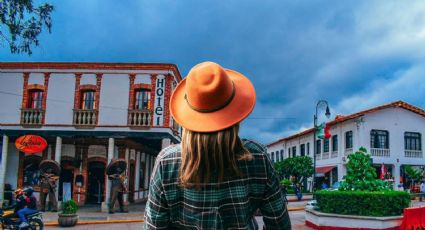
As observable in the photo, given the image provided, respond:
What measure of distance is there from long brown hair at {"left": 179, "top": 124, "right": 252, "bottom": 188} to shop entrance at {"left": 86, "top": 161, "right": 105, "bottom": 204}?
885 inches

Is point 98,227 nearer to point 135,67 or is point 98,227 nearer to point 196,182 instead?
point 135,67

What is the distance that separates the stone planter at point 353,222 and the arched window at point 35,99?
53.9ft

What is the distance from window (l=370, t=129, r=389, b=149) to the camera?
33750 mm

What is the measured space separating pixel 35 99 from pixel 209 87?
22.8m

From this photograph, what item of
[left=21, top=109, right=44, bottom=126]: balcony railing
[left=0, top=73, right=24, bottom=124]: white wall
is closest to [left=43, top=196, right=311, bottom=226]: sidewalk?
[left=21, top=109, right=44, bottom=126]: balcony railing

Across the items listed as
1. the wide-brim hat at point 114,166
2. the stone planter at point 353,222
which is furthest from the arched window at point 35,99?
the stone planter at point 353,222

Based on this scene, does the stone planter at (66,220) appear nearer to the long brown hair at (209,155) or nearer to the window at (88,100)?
the window at (88,100)

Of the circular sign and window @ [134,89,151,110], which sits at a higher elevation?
window @ [134,89,151,110]

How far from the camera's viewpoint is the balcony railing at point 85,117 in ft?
71.3

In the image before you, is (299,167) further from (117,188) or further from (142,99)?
(117,188)

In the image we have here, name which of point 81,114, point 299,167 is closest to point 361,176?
point 81,114

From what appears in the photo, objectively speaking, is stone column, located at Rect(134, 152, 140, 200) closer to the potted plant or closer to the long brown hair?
the potted plant

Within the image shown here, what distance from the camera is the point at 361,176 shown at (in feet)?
41.0

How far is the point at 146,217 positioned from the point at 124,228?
45.4ft
